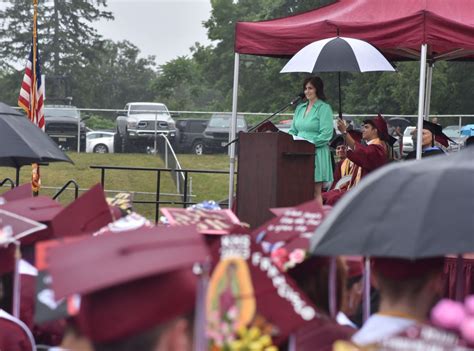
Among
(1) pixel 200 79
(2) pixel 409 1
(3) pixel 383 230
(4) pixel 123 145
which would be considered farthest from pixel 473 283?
(1) pixel 200 79

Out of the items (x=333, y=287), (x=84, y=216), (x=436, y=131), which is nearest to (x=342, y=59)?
(x=436, y=131)

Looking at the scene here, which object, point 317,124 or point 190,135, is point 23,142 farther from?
point 190,135

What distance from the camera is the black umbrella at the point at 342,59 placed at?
921 cm

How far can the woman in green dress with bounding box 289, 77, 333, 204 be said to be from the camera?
9.88 metres

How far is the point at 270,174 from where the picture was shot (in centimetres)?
809

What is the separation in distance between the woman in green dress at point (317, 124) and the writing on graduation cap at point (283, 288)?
270 inches

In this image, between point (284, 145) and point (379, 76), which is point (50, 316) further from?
point (379, 76)

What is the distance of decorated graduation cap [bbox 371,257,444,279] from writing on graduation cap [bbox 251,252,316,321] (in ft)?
0.83

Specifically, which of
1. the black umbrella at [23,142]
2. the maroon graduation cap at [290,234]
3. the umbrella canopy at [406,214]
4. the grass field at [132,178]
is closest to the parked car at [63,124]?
the grass field at [132,178]

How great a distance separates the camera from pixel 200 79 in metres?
56.7

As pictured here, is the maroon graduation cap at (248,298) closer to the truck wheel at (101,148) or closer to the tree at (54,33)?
the truck wheel at (101,148)

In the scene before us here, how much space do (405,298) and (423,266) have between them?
138 mm

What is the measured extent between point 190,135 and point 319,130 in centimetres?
1704

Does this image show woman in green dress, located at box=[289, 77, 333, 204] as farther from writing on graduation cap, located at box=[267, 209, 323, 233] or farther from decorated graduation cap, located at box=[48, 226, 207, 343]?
decorated graduation cap, located at box=[48, 226, 207, 343]
